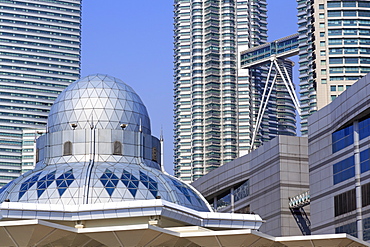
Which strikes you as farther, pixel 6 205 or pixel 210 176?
pixel 210 176

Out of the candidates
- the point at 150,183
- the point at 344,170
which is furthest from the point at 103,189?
the point at 344,170

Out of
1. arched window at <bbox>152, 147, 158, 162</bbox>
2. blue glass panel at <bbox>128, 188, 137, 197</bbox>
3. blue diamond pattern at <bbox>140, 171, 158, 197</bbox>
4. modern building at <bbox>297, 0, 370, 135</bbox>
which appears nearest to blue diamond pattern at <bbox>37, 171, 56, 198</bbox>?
blue glass panel at <bbox>128, 188, 137, 197</bbox>

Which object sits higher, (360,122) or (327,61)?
(327,61)

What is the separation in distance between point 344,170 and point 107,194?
125 ft

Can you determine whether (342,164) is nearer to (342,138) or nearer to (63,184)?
(342,138)

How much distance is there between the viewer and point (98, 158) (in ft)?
280

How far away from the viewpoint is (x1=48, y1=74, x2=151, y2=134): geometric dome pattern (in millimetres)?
86625

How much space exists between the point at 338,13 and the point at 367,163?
81.4 meters

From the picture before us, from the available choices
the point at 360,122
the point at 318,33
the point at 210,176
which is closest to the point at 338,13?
the point at 318,33

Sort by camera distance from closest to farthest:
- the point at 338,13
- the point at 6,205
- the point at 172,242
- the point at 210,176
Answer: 1. the point at 172,242
2. the point at 6,205
3. the point at 210,176
4. the point at 338,13

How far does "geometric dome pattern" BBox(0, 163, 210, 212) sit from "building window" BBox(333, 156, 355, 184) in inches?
1041

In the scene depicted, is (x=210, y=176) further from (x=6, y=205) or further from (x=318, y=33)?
(x=6, y=205)

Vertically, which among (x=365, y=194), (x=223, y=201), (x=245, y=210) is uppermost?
(x=365, y=194)

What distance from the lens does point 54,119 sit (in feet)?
291
